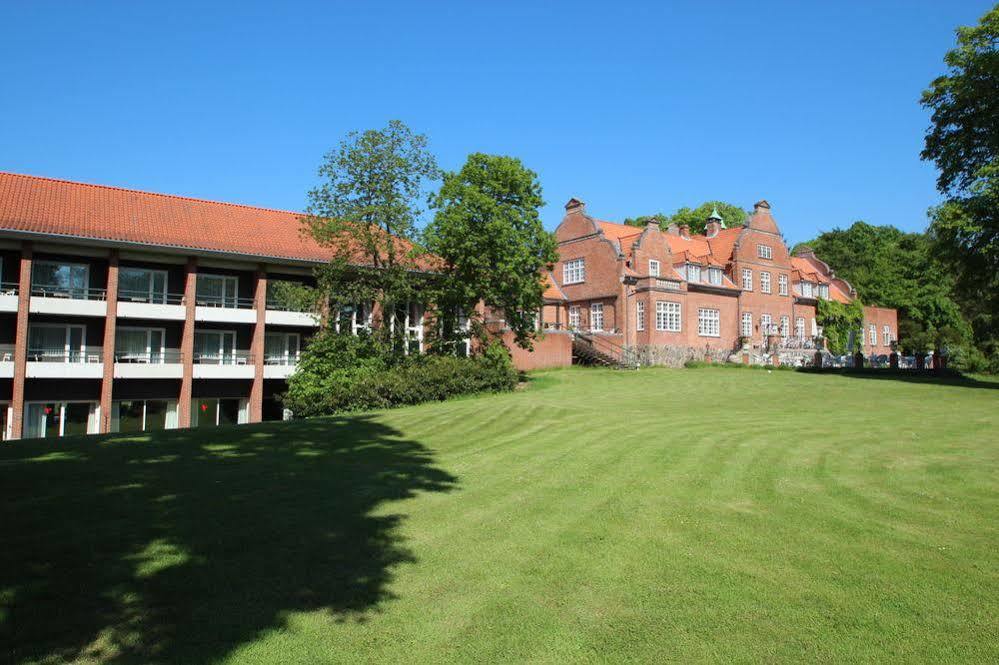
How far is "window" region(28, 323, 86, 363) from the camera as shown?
2638cm

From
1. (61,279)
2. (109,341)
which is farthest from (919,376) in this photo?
(61,279)

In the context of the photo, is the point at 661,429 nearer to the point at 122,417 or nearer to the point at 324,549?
the point at 324,549

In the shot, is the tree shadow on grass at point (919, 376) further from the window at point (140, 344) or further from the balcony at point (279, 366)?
the window at point (140, 344)

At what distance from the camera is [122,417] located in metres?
27.5

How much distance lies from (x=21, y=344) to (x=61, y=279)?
3242 millimetres

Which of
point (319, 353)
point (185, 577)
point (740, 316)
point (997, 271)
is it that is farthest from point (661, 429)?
point (740, 316)

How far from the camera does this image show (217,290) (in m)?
30.0

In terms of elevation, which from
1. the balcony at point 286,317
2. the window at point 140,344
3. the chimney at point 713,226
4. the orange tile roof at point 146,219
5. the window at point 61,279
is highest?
the chimney at point 713,226

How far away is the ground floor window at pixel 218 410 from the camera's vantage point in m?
29.2

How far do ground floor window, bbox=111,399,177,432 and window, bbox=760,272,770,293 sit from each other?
4035 centimetres

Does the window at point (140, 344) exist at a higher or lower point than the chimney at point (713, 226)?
lower

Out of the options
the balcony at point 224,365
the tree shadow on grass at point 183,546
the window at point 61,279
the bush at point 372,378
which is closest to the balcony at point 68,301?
the window at point 61,279

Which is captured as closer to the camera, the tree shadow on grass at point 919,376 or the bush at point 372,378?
the bush at point 372,378

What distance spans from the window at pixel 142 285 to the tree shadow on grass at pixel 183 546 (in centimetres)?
1949
